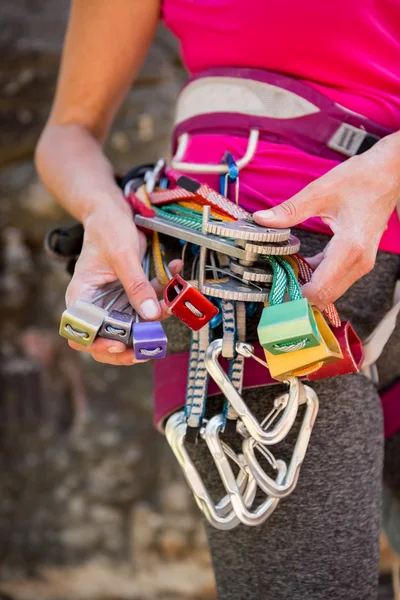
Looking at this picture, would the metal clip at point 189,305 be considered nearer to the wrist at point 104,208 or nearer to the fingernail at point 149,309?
the fingernail at point 149,309

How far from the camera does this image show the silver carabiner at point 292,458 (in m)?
0.62

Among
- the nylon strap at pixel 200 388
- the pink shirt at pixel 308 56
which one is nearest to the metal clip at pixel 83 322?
the nylon strap at pixel 200 388

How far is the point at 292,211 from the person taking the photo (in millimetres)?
606

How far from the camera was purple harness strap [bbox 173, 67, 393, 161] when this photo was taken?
2.34 ft

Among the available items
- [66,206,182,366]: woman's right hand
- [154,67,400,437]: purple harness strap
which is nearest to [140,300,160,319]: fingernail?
[66,206,182,366]: woman's right hand

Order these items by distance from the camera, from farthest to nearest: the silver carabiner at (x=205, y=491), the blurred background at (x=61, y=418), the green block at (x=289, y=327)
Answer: the blurred background at (x=61, y=418), the silver carabiner at (x=205, y=491), the green block at (x=289, y=327)

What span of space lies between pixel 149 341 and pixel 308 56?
36cm

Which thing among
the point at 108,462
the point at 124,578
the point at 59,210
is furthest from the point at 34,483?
the point at 59,210

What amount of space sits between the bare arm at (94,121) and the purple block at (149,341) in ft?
0.32

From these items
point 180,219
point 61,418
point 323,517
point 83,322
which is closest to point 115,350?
point 83,322

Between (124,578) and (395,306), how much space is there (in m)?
1.46

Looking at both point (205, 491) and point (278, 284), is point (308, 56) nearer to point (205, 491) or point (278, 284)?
point (278, 284)

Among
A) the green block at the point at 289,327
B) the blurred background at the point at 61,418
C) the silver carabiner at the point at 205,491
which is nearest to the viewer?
the green block at the point at 289,327

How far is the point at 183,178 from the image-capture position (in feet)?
2.29
